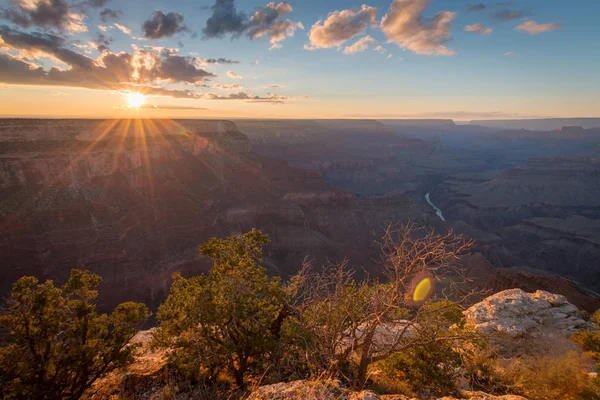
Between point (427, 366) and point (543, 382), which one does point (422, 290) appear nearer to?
point (543, 382)

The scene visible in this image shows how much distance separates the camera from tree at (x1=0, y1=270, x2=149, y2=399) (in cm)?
714

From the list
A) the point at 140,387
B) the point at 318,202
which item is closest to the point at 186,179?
the point at 318,202

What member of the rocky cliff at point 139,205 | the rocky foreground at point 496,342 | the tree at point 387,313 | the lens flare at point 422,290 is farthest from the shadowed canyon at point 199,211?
the tree at point 387,313

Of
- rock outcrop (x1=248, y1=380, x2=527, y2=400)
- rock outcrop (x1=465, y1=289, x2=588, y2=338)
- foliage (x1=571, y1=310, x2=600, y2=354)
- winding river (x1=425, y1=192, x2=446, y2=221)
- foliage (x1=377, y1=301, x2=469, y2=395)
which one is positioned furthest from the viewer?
winding river (x1=425, y1=192, x2=446, y2=221)

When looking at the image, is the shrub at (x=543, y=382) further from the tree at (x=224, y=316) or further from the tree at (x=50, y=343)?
the tree at (x=50, y=343)

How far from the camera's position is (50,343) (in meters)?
7.64

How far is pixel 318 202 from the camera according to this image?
67688 millimetres

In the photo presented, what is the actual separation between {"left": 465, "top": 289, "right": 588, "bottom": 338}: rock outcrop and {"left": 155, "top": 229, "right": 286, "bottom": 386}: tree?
41.6 ft

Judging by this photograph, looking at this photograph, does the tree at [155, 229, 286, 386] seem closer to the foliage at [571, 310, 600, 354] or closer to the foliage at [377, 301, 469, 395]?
the foliage at [377, 301, 469, 395]

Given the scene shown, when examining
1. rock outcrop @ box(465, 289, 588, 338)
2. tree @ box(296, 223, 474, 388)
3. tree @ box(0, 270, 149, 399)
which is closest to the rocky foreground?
rock outcrop @ box(465, 289, 588, 338)

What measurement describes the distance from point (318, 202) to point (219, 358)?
59949mm

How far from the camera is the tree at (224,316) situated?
7.50 metres

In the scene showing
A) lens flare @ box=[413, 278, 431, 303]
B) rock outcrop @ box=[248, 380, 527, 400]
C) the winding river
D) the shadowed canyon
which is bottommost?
the winding river

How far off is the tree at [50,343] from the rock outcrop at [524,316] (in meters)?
16.5
